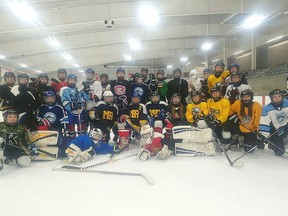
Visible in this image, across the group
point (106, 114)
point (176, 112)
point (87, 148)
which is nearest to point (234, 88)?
point (176, 112)

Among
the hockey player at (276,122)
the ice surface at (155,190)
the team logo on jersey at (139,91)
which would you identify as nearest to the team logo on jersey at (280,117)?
the hockey player at (276,122)

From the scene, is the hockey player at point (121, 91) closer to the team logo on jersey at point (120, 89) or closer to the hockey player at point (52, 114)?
the team logo on jersey at point (120, 89)

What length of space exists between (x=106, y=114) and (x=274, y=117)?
7.18ft

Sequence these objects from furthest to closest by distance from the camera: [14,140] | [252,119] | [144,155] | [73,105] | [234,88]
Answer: [234,88] < [73,105] < [252,119] < [144,155] < [14,140]

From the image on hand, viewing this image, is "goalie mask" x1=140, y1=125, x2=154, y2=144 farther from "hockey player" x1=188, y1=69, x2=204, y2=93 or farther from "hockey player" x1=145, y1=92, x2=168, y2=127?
"hockey player" x1=188, y1=69, x2=204, y2=93

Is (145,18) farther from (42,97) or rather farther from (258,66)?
(258,66)

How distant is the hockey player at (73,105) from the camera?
3.37 metres

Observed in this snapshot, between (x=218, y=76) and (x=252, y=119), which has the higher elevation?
(x=218, y=76)

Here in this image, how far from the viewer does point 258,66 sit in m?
10.1

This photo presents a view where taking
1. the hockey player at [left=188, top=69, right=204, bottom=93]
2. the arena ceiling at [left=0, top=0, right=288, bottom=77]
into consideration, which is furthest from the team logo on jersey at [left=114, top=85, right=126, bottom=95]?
the arena ceiling at [left=0, top=0, right=288, bottom=77]

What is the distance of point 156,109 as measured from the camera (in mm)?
3561

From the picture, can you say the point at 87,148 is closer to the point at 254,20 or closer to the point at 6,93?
the point at 6,93

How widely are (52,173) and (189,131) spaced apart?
1592 millimetres

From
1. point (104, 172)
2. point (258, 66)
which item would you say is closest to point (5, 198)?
point (104, 172)
